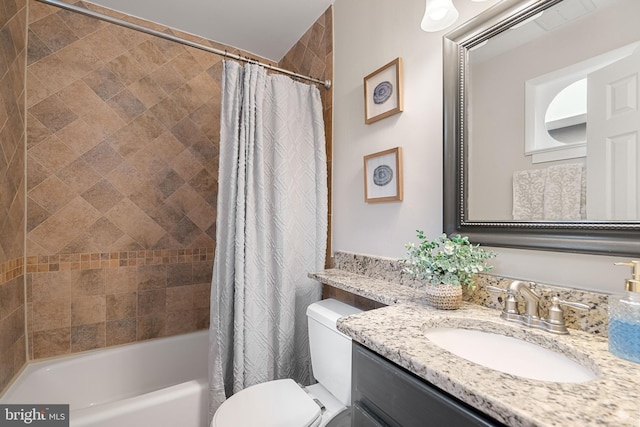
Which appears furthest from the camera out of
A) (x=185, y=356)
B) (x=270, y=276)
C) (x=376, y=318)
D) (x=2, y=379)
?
(x=185, y=356)

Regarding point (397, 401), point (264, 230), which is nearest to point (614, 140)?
point (397, 401)

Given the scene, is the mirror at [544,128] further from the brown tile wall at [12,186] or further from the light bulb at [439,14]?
the brown tile wall at [12,186]

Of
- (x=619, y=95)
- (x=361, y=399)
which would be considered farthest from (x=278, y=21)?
(x=361, y=399)

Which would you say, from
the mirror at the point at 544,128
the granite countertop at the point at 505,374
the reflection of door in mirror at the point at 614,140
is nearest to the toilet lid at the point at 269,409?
the granite countertop at the point at 505,374

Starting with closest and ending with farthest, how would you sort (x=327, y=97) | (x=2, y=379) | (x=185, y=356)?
1. (x=2, y=379)
2. (x=327, y=97)
3. (x=185, y=356)

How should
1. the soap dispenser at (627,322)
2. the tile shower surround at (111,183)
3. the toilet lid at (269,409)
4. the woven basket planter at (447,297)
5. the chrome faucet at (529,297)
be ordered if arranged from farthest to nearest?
the tile shower surround at (111,183) < the toilet lid at (269,409) < the woven basket planter at (447,297) < the chrome faucet at (529,297) < the soap dispenser at (627,322)

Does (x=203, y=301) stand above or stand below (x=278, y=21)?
below

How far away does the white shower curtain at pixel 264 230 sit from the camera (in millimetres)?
1384

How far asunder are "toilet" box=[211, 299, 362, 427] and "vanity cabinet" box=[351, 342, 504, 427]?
356 millimetres

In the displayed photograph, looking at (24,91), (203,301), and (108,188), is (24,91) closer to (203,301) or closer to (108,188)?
(108,188)

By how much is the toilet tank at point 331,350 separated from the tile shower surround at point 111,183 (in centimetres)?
100

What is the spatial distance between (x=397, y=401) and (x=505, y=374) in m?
0.23

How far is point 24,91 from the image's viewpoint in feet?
5.18

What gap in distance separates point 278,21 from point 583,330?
86.3 inches
